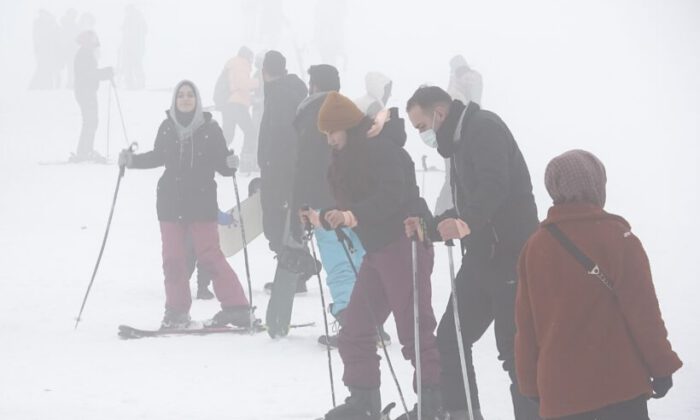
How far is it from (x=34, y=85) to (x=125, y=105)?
4.58 meters

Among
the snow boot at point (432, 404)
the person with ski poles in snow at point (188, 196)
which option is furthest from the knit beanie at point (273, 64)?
the snow boot at point (432, 404)

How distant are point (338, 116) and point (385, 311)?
890 millimetres

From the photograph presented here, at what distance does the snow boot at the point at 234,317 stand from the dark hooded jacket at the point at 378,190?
2720mm

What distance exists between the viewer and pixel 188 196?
7.86 m

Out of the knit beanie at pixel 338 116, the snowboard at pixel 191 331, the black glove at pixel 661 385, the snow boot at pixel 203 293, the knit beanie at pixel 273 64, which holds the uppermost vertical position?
the knit beanie at pixel 273 64

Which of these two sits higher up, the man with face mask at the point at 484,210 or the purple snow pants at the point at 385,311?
the man with face mask at the point at 484,210

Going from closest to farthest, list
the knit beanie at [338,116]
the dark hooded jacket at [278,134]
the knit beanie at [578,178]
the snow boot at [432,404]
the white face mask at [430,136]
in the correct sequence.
Answer: the knit beanie at [578,178] → the white face mask at [430,136] → the snow boot at [432,404] → the knit beanie at [338,116] → the dark hooded jacket at [278,134]

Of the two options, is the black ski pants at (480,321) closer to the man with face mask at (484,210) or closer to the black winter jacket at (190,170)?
the man with face mask at (484,210)

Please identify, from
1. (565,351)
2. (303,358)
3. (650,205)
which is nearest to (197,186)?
(303,358)

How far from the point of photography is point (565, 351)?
11.5 feet

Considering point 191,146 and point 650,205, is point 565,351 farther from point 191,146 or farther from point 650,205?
point 650,205

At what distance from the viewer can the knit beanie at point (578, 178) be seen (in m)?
3.50

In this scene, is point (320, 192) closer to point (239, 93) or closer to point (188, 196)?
point (188, 196)

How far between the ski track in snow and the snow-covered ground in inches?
0.8
